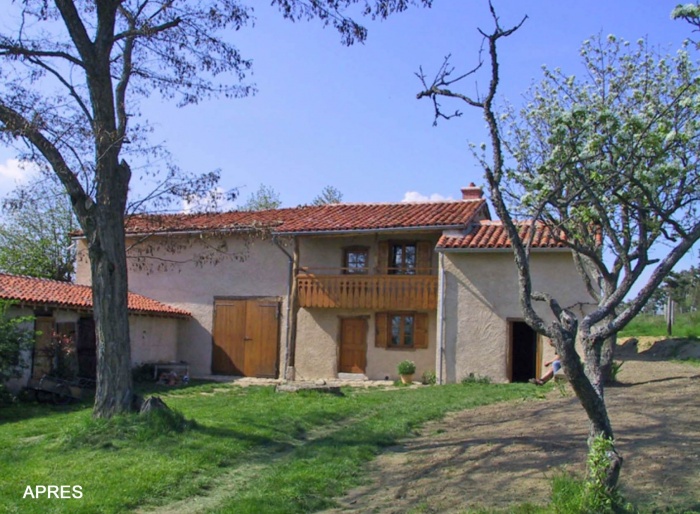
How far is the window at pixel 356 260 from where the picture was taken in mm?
21500

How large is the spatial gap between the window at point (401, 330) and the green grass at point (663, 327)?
34.3 ft

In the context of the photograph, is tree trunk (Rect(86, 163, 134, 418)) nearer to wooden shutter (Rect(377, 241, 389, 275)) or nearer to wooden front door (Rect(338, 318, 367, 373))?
wooden front door (Rect(338, 318, 367, 373))

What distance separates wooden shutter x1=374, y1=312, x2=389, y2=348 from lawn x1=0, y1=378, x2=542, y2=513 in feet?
24.3

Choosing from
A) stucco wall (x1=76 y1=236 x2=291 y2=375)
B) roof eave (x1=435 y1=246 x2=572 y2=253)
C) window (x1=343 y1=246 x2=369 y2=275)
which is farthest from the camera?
stucco wall (x1=76 y1=236 x2=291 y2=375)

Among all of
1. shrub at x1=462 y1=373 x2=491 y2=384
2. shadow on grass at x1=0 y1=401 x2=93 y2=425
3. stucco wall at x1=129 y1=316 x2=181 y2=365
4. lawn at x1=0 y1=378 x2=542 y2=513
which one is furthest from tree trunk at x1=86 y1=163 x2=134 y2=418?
shrub at x1=462 y1=373 x2=491 y2=384

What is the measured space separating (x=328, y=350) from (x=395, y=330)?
7.34 feet

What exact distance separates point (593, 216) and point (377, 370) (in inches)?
497

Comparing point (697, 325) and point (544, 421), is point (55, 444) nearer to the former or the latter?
point (544, 421)

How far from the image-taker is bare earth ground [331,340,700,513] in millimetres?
6492

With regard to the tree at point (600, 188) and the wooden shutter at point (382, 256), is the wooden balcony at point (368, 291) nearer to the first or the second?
the wooden shutter at point (382, 256)

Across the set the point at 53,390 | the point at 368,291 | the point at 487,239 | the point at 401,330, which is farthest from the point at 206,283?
the point at 487,239

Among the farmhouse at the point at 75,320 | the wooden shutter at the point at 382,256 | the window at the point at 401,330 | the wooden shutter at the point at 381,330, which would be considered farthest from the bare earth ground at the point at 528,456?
the farmhouse at the point at 75,320

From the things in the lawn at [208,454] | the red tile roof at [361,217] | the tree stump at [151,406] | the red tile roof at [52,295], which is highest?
the red tile roof at [361,217]

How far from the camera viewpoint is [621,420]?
988 centimetres
